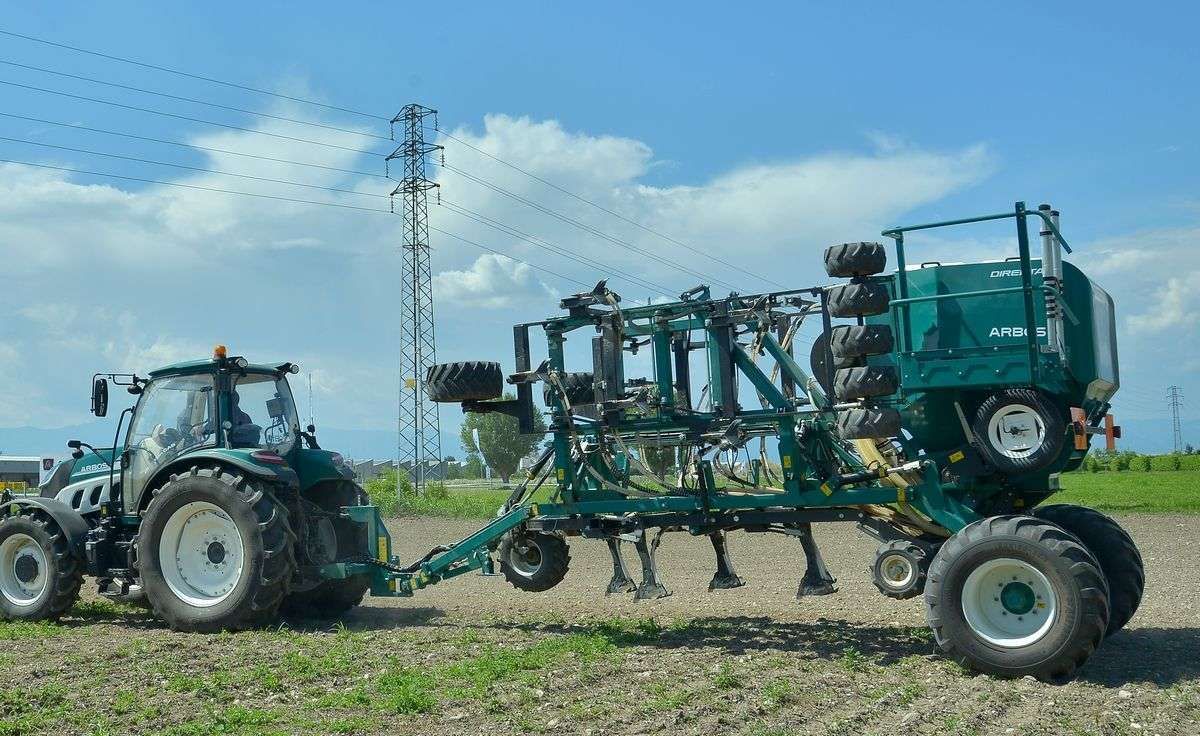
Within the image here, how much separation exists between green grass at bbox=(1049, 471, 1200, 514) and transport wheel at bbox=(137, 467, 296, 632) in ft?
67.2

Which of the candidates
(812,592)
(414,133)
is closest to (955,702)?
(812,592)

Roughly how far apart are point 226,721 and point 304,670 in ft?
5.32

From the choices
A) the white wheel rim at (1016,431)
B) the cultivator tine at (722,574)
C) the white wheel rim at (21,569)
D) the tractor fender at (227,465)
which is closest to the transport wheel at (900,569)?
the cultivator tine at (722,574)

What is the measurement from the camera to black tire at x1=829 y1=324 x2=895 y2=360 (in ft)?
30.2

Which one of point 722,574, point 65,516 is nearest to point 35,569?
Result: point 65,516

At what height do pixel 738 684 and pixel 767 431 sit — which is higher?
pixel 767 431

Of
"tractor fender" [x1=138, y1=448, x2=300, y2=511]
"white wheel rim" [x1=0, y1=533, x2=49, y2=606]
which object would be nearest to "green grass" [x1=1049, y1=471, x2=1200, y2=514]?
"tractor fender" [x1=138, y1=448, x2=300, y2=511]

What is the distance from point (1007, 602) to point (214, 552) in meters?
7.60

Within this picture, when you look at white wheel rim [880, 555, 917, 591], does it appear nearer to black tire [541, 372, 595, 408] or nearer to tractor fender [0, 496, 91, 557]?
black tire [541, 372, 595, 408]

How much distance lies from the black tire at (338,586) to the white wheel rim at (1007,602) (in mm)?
6615

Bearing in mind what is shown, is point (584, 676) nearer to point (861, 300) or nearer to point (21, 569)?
point (861, 300)

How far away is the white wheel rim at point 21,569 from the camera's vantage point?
12547mm

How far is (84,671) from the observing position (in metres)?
9.01

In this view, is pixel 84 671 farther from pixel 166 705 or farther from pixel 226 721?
pixel 226 721
